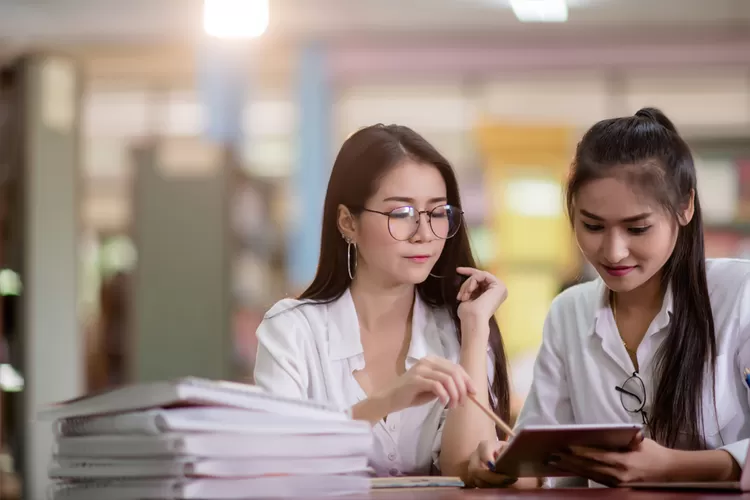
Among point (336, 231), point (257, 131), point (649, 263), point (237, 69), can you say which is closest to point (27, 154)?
point (237, 69)

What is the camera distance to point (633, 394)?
5.67ft

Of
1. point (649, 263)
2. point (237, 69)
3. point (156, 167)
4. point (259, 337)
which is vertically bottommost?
point (259, 337)

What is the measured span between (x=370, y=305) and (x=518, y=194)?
4.62 metres

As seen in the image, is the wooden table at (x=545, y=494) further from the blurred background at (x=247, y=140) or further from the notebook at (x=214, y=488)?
the blurred background at (x=247, y=140)

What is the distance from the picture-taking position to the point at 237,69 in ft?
22.0

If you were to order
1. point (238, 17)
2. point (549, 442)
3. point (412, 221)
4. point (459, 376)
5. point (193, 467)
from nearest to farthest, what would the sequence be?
point (193, 467)
point (549, 442)
point (459, 376)
point (412, 221)
point (238, 17)

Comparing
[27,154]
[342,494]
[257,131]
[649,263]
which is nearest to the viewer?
[342,494]

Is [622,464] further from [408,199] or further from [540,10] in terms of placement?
[540,10]

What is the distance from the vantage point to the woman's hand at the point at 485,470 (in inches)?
61.0

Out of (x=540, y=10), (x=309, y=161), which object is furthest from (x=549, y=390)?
(x=309, y=161)

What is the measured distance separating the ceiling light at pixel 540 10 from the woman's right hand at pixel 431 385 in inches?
202

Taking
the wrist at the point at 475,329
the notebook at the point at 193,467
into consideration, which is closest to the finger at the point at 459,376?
the notebook at the point at 193,467

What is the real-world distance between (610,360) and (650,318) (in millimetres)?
107

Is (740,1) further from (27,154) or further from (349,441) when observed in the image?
(349,441)
